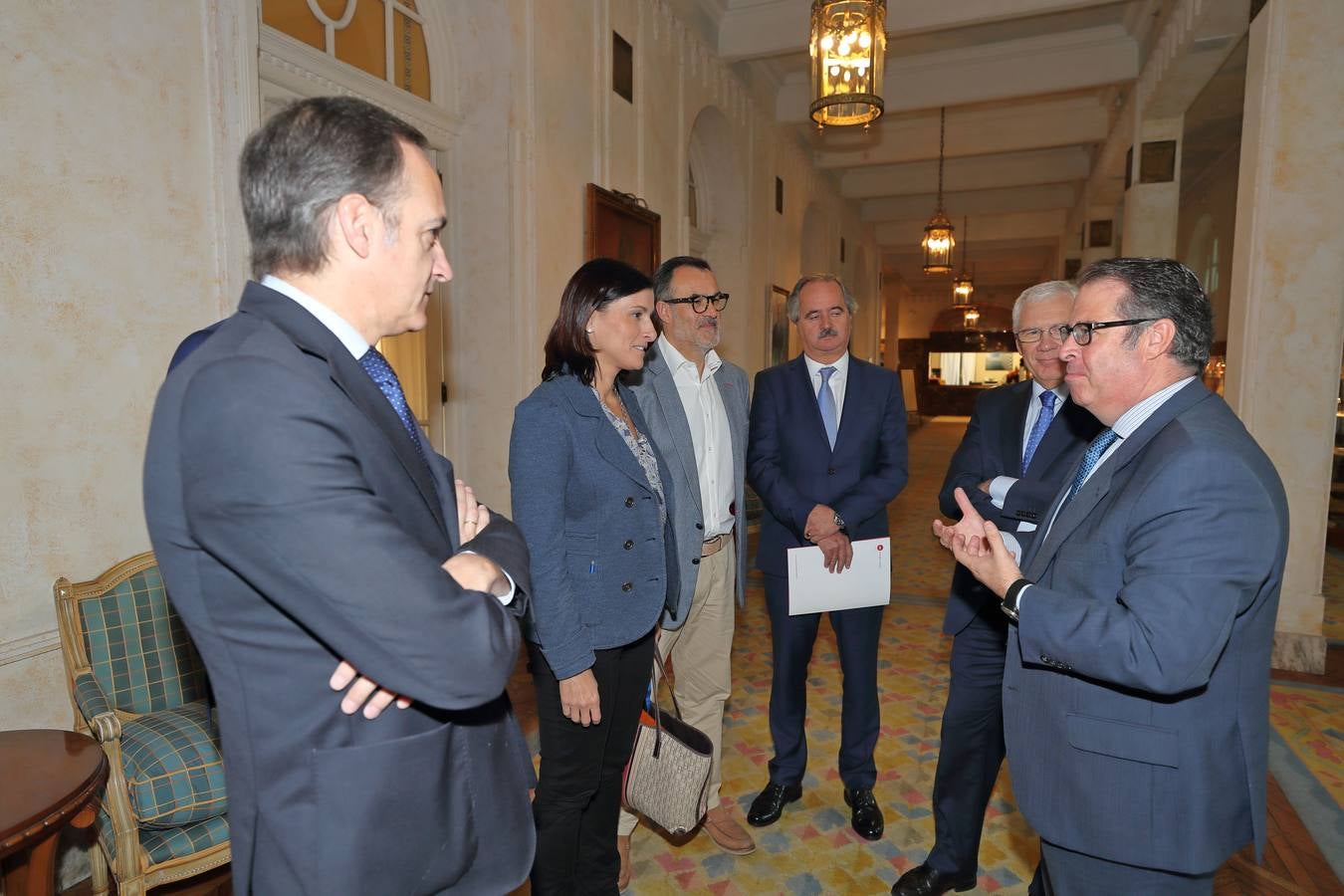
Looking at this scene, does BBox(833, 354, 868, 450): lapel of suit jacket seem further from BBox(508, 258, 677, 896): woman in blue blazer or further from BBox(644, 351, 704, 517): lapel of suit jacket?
BBox(508, 258, 677, 896): woman in blue blazer

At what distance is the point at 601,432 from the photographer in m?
2.14

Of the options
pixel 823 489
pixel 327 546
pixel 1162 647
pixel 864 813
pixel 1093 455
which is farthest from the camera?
pixel 823 489

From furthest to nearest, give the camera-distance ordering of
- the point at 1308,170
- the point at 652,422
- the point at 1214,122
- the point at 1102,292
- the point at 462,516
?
the point at 1214,122 → the point at 1308,170 → the point at 652,422 → the point at 1102,292 → the point at 462,516

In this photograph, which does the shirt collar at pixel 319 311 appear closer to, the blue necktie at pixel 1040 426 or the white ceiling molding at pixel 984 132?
the blue necktie at pixel 1040 426

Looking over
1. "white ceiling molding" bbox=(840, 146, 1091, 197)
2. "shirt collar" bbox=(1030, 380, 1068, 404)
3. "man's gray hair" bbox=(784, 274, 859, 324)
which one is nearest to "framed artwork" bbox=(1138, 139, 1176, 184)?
"white ceiling molding" bbox=(840, 146, 1091, 197)

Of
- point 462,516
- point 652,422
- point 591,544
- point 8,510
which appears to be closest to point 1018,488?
point 652,422

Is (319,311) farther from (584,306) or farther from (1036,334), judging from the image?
(1036,334)

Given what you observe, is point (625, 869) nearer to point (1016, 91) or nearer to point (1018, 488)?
point (1018, 488)

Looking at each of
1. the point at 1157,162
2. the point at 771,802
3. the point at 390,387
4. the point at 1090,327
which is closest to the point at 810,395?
the point at 1090,327

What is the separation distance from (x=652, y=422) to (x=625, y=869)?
1.57 metres

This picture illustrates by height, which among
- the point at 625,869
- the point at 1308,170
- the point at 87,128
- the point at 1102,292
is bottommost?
the point at 625,869

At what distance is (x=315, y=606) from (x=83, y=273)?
2249 mm

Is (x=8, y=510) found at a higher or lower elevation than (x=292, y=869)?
higher

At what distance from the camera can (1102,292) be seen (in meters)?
1.62
